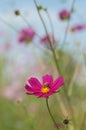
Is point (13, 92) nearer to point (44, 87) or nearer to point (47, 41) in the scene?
point (47, 41)

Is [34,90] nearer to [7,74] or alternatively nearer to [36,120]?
[36,120]

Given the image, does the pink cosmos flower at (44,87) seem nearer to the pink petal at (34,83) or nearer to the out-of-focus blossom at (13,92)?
the pink petal at (34,83)

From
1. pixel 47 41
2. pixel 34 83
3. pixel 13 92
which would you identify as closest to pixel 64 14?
pixel 47 41

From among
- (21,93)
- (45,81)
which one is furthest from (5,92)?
(45,81)

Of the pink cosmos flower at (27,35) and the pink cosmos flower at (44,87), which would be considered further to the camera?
the pink cosmos flower at (27,35)

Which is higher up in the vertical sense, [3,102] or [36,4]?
[36,4]

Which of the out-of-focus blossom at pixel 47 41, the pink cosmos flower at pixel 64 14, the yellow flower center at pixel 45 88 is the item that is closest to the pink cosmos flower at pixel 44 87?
the yellow flower center at pixel 45 88
